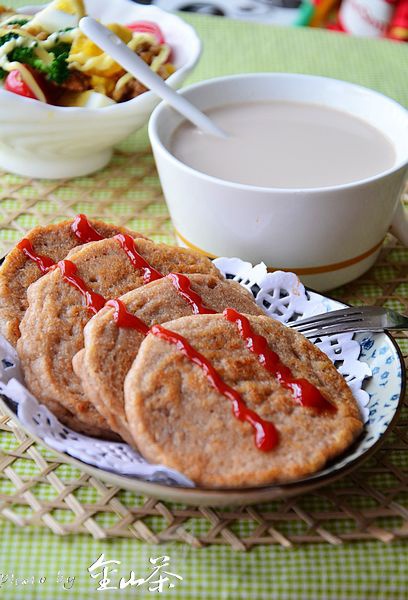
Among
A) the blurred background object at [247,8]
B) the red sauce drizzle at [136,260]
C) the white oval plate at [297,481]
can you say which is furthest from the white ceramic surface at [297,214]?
the blurred background object at [247,8]

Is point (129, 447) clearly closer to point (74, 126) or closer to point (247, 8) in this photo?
point (74, 126)

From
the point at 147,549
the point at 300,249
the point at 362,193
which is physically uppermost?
the point at 362,193

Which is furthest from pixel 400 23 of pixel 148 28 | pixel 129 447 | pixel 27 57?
pixel 129 447

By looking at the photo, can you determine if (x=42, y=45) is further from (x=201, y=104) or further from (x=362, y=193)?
(x=362, y=193)

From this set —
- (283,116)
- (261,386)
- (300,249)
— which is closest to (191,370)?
(261,386)

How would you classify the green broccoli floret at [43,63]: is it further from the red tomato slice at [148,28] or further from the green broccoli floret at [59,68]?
the red tomato slice at [148,28]

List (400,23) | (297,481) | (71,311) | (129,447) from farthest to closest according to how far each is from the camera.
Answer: (400,23), (71,311), (129,447), (297,481)

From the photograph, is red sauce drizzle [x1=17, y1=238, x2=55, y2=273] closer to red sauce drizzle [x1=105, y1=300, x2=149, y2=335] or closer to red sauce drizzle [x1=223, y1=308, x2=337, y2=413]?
red sauce drizzle [x1=105, y1=300, x2=149, y2=335]
